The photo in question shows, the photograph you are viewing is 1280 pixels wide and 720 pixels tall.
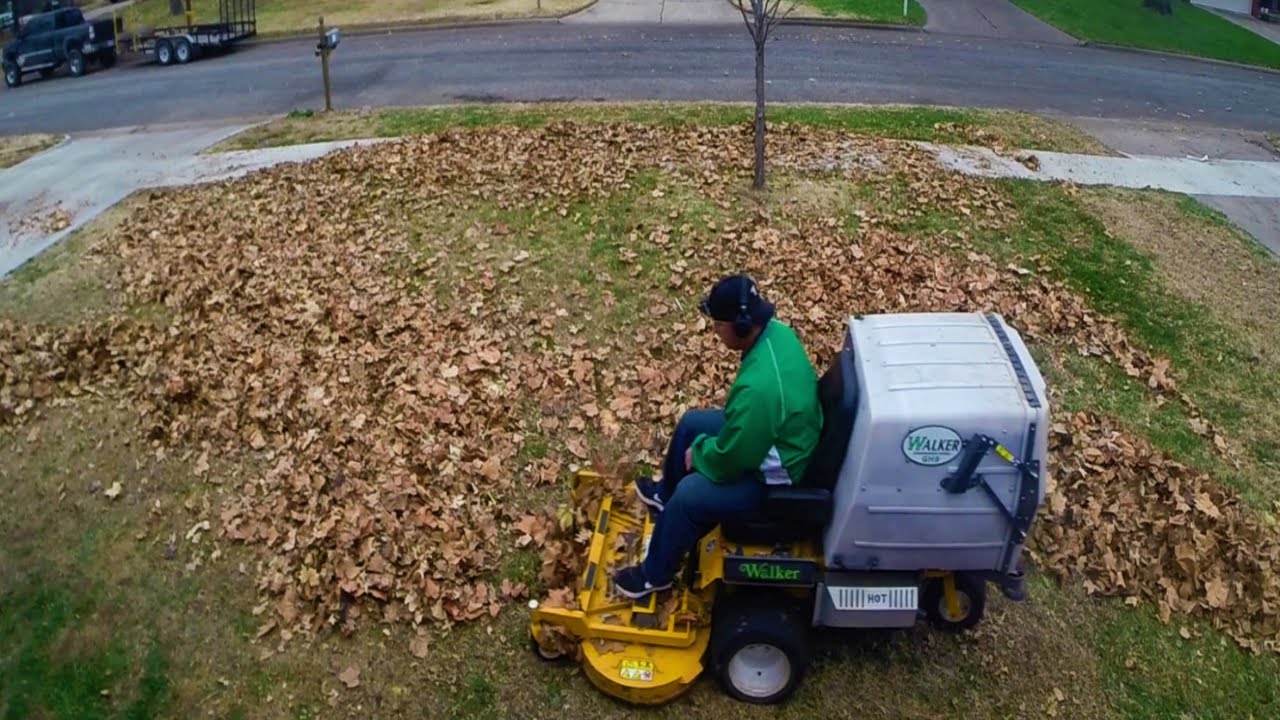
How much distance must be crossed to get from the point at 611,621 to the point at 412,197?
22.1ft

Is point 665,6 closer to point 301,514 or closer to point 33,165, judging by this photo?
point 33,165

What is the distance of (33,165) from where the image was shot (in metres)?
14.3

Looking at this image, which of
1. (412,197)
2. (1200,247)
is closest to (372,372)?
(412,197)

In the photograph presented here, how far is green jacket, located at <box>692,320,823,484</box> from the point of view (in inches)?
179

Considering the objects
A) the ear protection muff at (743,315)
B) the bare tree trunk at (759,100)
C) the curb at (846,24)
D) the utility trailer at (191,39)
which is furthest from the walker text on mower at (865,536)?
the utility trailer at (191,39)

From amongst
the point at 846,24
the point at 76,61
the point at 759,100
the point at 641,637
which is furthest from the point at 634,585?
the point at 76,61

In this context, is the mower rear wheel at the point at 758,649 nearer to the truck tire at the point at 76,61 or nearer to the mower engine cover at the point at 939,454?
the mower engine cover at the point at 939,454

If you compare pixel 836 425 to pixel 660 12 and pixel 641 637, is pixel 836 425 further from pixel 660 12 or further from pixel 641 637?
pixel 660 12

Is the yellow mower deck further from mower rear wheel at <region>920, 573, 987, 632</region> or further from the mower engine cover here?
mower rear wheel at <region>920, 573, 987, 632</region>

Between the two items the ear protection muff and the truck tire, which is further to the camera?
the truck tire

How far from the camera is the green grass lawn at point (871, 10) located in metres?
23.0

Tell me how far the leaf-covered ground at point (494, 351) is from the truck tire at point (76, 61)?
573 inches

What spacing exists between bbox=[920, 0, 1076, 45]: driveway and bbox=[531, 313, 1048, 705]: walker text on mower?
2004cm

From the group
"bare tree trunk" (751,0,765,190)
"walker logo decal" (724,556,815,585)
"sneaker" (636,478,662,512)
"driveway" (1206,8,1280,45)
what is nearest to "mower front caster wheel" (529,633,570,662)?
"sneaker" (636,478,662,512)
